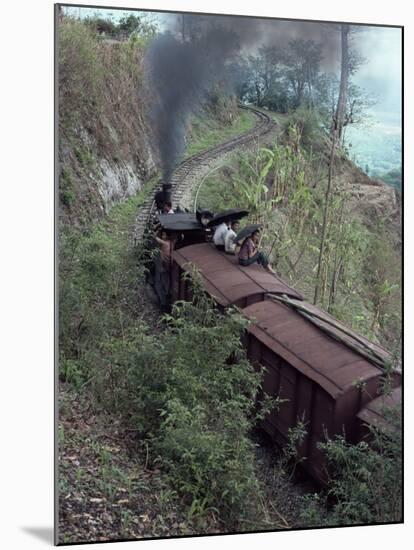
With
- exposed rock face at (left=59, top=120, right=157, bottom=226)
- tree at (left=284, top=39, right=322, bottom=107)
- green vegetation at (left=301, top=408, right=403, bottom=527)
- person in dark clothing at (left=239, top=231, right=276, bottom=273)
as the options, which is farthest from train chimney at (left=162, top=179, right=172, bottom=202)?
green vegetation at (left=301, top=408, right=403, bottom=527)

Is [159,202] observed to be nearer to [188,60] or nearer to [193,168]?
[193,168]

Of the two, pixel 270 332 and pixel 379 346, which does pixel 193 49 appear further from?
pixel 379 346

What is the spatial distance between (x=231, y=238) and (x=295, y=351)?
1.11 meters

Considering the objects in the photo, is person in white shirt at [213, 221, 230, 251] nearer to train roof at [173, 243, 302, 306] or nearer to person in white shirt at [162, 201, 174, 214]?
train roof at [173, 243, 302, 306]

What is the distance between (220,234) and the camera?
7.87 meters

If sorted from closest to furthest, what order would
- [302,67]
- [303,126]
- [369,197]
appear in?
[302,67] < [303,126] < [369,197]

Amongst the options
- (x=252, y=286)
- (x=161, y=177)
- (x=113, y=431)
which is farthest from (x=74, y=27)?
(x=113, y=431)

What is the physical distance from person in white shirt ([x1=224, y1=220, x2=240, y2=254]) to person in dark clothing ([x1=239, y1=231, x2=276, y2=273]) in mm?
77

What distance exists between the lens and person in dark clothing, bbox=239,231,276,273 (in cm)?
786

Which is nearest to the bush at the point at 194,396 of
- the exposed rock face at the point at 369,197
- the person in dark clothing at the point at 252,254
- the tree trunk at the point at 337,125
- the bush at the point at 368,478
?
the person in dark clothing at the point at 252,254

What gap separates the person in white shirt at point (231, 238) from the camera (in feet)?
25.7

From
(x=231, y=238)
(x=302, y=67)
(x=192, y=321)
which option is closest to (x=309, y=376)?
(x=192, y=321)

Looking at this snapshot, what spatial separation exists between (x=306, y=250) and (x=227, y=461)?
6.34 ft

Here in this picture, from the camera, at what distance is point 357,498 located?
291 inches
